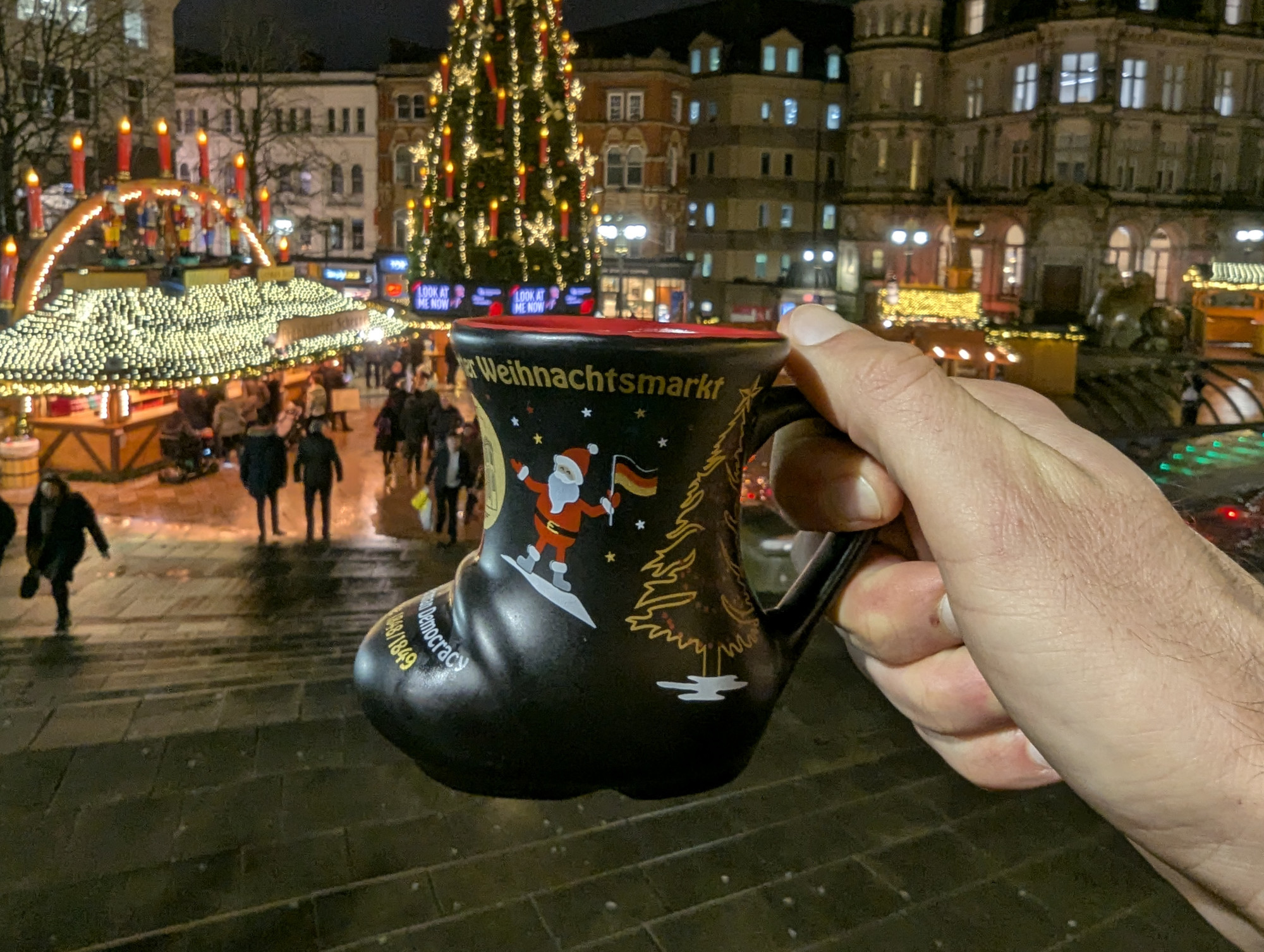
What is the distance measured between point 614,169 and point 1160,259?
77.9 ft

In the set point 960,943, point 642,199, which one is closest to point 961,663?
point 960,943

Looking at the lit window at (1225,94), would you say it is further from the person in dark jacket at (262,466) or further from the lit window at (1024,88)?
the person in dark jacket at (262,466)

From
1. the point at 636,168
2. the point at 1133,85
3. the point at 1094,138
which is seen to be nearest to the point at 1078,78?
the point at 1133,85

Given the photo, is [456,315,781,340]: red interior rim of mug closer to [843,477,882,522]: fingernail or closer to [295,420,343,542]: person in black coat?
[843,477,882,522]: fingernail

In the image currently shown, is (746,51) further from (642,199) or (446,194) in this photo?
(446,194)

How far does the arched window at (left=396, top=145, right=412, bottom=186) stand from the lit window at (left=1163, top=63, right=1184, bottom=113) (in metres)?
32.2

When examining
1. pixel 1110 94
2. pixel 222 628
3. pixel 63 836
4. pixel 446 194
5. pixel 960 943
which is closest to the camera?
pixel 960 943

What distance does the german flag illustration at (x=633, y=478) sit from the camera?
1.59 m

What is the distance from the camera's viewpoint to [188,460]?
16609mm

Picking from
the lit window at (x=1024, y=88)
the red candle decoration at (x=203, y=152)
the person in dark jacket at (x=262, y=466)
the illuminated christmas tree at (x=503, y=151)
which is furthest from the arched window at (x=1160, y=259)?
the person in dark jacket at (x=262, y=466)

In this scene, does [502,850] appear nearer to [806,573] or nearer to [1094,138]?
[806,573]

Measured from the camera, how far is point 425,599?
190 centimetres

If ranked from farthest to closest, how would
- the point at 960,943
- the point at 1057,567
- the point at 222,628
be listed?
the point at 222,628
the point at 960,943
the point at 1057,567

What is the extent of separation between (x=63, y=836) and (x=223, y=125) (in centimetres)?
5125
